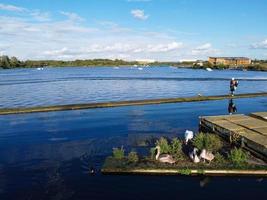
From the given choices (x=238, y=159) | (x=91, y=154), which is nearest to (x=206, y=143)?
(x=238, y=159)

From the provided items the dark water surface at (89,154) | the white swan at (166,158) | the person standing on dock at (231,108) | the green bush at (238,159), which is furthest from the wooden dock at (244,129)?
the person standing on dock at (231,108)

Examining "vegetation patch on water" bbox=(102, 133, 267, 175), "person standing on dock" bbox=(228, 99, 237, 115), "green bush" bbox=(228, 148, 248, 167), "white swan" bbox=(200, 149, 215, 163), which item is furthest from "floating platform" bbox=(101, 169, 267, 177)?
"person standing on dock" bbox=(228, 99, 237, 115)

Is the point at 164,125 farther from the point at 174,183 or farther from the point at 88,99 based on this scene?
the point at 88,99

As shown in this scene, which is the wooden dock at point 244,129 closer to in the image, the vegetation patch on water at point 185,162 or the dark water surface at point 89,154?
the vegetation patch on water at point 185,162

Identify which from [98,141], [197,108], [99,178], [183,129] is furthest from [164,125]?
[99,178]

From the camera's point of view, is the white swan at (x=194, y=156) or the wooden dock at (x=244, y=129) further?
the wooden dock at (x=244, y=129)

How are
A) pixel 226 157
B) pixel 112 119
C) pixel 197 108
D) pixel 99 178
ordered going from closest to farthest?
pixel 99 178 < pixel 226 157 < pixel 112 119 < pixel 197 108
